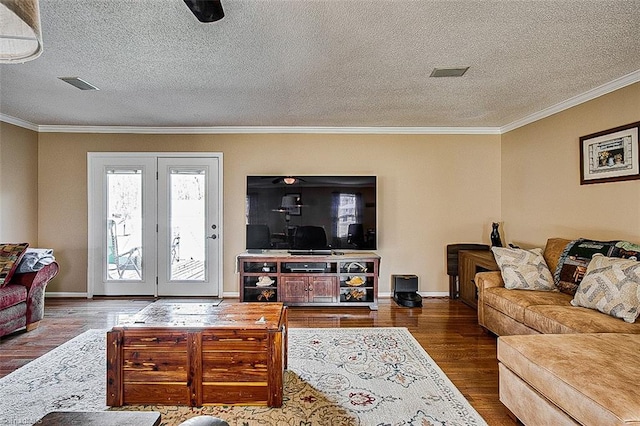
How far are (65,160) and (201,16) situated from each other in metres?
4.35

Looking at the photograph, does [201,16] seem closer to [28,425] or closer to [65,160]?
[28,425]

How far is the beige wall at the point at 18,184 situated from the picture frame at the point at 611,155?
670 centimetres

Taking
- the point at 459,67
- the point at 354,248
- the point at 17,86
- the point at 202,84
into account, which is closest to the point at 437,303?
the point at 354,248

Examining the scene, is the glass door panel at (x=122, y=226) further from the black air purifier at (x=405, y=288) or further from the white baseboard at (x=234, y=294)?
the black air purifier at (x=405, y=288)

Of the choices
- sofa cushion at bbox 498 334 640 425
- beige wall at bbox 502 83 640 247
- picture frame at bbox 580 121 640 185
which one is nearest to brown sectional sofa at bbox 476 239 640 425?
sofa cushion at bbox 498 334 640 425

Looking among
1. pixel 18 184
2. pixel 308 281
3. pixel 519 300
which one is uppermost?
pixel 18 184

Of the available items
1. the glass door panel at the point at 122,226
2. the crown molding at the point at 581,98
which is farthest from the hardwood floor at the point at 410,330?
the crown molding at the point at 581,98

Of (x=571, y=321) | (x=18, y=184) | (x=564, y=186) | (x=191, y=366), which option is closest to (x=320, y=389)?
(x=191, y=366)

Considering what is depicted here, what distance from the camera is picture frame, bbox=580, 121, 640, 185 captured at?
2.99 m

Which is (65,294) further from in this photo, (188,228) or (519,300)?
(519,300)

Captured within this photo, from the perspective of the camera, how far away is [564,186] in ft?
12.4

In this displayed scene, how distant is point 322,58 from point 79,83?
7.66 feet

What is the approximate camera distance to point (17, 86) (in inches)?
130

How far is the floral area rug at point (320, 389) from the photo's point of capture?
2.07m
